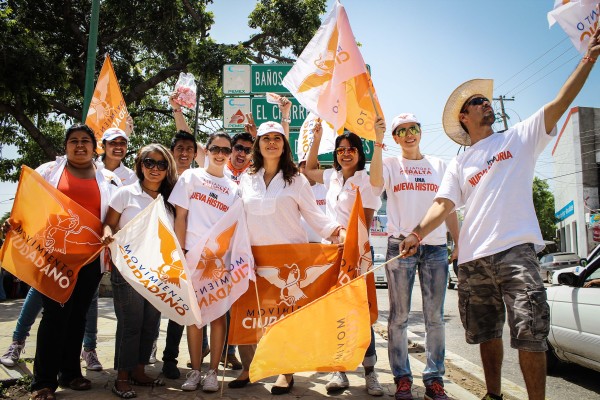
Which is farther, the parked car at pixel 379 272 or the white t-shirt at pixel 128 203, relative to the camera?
the parked car at pixel 379 272

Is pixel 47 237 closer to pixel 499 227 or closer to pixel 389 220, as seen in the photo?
pixel 389 220

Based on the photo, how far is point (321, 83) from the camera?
5012mm

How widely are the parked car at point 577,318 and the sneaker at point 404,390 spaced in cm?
195

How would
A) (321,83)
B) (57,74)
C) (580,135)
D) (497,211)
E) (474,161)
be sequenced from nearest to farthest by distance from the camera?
(497,211), (474,161), (321,83), (57,74), (580,135)

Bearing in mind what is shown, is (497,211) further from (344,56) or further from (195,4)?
(195,4)

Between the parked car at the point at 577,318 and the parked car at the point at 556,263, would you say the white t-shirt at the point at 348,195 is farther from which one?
the parked car at the point at 556,263

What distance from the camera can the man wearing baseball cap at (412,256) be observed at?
155 inches

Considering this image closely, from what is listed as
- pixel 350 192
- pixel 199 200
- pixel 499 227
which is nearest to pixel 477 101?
pixel 499 227

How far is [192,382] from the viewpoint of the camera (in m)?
4.02

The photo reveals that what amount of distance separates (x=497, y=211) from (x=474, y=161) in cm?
44

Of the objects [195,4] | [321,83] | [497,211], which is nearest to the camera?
[497,211]

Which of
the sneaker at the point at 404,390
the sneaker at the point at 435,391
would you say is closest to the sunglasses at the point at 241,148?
the sneaker at the point at 404,390

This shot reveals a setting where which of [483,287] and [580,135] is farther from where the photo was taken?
[580,135]

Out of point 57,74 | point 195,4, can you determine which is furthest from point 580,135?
point 57,74
